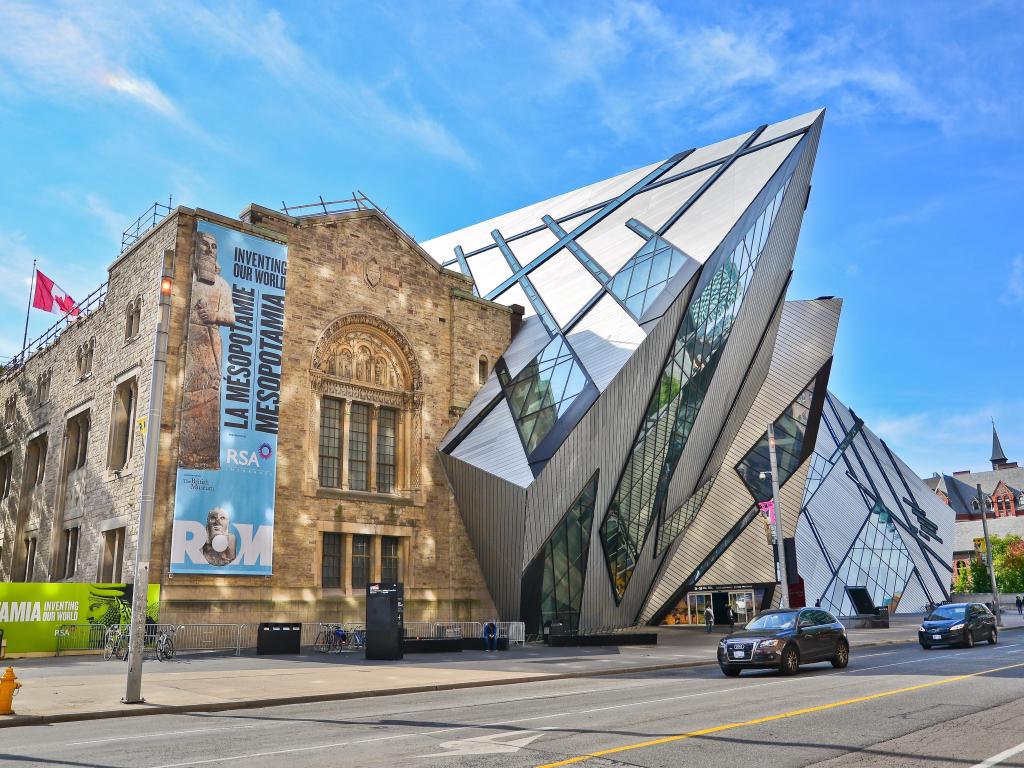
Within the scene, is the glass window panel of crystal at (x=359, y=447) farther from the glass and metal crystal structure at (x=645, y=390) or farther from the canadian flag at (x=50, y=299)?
the canadian flag at (x=50, y=299)

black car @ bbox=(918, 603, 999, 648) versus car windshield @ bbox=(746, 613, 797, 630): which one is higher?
car windshield @ bbox=(746, 613, 797, 630)

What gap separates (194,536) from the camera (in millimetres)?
28844

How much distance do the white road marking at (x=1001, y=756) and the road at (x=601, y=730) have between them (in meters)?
0.05

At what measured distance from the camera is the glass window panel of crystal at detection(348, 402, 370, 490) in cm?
3544

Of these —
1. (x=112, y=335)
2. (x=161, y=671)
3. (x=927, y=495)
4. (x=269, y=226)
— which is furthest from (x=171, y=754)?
(x=927, y=495)

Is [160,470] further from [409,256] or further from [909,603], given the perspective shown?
[909,603]

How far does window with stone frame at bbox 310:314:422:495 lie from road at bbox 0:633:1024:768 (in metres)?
18.5

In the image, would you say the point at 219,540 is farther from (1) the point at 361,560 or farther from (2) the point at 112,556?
(1) the point at 361,560

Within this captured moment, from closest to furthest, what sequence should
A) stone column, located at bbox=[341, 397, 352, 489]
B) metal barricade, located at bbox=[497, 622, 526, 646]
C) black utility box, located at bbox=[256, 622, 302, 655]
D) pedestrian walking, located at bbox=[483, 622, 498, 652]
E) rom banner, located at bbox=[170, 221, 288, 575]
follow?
1. black utility box, located at bbox=[256, 622, 302, 655]
2. rom banner, located at bbox=[170, 221, 288, 575]
3. pedestrian walking, located at bbox=[483, 622, 498, 652]
4. metal barricade, located at bbox=[497, 622, 526, 646]
5. stone column, located at bbox=[341, 397, 352, 489]

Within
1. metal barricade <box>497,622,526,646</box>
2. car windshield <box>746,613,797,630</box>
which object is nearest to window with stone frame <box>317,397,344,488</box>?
metal barricade <box>497,622,526,646</box>

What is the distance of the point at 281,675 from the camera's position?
67.7 ft

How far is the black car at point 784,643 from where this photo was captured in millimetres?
19250

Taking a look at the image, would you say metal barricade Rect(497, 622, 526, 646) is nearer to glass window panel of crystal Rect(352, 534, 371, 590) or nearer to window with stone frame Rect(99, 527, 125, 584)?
glass window panel of crystal Rect(352, 534, 371, 590)

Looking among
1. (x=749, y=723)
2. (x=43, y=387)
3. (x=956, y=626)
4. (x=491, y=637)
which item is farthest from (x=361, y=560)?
(x=749, y=723)
